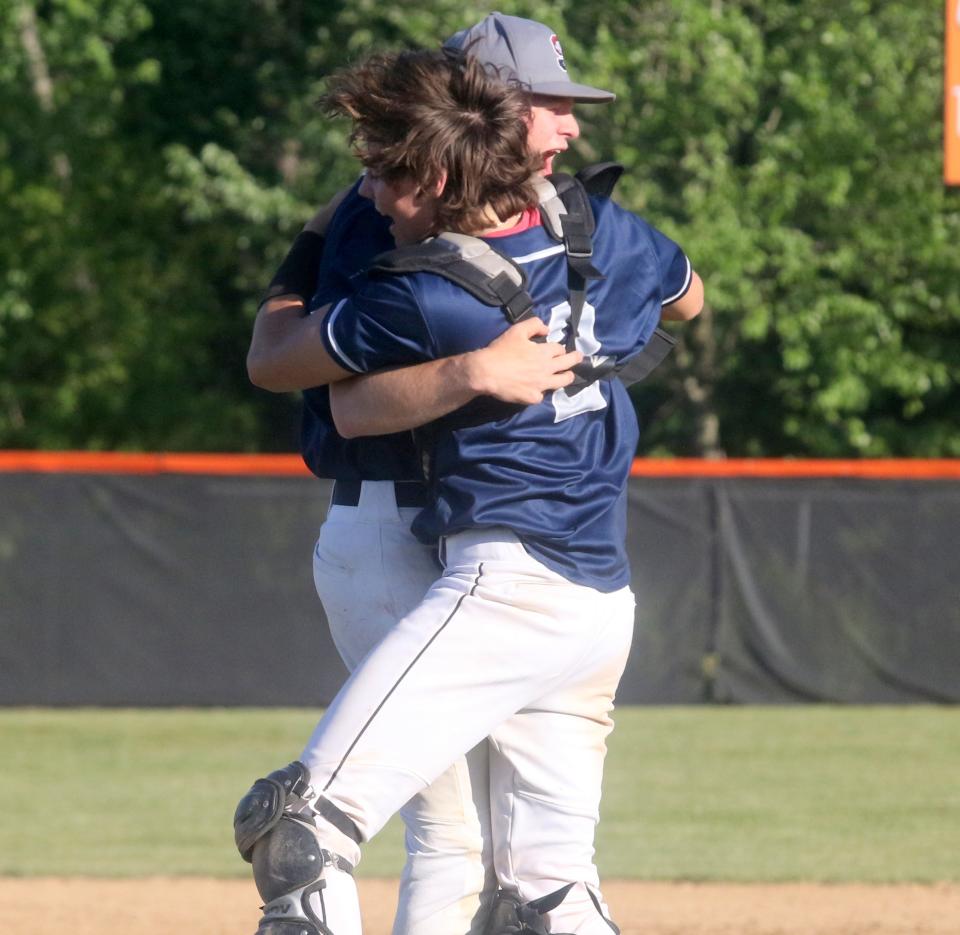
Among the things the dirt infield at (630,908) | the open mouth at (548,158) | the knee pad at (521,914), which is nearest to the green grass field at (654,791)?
the dirt infield at (630,908)

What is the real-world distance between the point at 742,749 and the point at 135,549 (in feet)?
12.9

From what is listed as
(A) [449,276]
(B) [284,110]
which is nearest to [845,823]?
(A) [449,276]

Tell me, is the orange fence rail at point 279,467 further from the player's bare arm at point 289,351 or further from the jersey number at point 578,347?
the jersey number at point 578,347

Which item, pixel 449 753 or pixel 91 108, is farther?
pixel 91 108

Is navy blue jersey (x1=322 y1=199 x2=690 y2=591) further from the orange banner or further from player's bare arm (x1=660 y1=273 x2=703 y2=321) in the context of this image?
the orange banner

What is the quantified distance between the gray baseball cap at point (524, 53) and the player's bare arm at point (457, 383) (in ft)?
1.59

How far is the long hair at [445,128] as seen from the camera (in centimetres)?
277

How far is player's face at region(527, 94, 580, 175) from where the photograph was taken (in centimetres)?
306

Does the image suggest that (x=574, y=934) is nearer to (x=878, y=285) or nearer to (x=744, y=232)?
(x=744, y=232)

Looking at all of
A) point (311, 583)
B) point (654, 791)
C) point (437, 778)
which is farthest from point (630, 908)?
point (311, 583)

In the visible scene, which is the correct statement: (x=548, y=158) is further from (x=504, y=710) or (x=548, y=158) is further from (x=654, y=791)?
(x=654, y=791)

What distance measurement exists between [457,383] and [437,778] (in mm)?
758

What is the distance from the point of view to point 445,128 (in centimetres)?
276

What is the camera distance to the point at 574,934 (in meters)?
3.06
